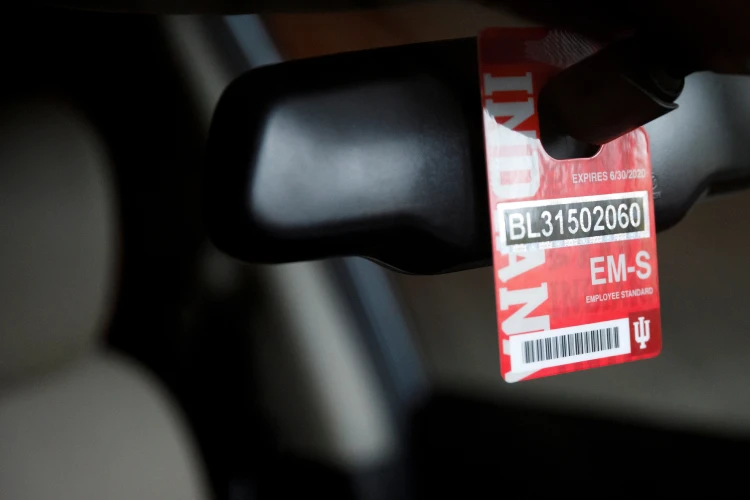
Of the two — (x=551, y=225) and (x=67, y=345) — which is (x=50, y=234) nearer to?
(x=67, y=345)

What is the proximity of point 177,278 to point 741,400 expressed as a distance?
521 mm

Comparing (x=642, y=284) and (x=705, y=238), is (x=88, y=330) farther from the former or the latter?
(x=705, y=238)

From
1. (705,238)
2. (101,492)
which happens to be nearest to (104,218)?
(101,492)

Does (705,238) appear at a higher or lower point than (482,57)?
lower

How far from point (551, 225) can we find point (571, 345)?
0.18 feet

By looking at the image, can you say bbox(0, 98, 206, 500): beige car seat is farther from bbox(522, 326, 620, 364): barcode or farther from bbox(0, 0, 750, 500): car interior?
bbox(522, 326, 620, 364): barcode

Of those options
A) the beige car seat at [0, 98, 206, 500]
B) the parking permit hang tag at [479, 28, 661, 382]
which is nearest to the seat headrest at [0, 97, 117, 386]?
the beige car seat at [0, 98, 206, 500]

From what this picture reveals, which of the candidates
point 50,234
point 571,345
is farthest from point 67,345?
point 571,345

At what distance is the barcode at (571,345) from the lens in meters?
0.27

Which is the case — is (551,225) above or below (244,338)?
above

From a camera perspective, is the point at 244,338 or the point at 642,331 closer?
the point at 642,331

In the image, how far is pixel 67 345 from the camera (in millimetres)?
479

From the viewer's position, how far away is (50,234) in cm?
46

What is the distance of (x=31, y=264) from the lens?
45 centimetres
